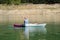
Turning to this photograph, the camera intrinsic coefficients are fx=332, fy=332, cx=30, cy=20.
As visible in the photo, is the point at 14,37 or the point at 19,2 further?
the point at 19,2

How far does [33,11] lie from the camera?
60.6 metres

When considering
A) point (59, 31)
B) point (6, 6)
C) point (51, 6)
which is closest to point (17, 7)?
point (6, 6)

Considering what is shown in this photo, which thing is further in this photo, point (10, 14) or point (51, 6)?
point (51, 6)

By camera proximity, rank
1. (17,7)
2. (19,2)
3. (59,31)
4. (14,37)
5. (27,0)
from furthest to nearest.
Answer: (27,0) < (19,2) < (17,7) < (59,31) < (14,37)

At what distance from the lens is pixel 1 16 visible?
195 feet

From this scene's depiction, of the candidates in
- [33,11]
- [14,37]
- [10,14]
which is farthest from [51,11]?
[14,37]

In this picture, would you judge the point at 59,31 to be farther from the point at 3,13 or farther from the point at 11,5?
the point at 11,5

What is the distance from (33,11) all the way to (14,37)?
2803 cm

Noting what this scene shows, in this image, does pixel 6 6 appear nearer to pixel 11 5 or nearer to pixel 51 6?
pixel 11 5

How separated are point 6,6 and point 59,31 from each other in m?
28.2

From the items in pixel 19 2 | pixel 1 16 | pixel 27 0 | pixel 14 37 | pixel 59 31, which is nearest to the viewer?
pixel 14 37

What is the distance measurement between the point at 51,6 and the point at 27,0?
10.4m

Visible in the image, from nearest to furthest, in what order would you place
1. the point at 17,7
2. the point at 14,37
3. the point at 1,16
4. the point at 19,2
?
the point at 14,37
the point at 1,16
the point at 17,7
the point at 19,2

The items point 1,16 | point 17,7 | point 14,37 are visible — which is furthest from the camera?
point 17,7
